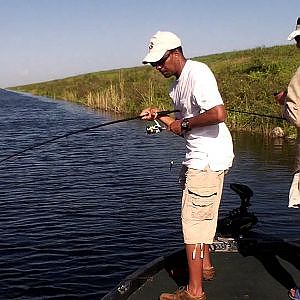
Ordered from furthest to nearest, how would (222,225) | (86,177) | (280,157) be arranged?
(280,157), (86,177), (222,225)

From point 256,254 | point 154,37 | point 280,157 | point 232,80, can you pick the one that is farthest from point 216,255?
point 232,80

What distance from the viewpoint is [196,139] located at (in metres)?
5.04

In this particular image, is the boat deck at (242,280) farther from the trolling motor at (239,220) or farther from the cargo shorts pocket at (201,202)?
the trolling motor at (239,220)

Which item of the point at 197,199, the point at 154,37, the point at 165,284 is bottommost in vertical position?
the point at 165,284

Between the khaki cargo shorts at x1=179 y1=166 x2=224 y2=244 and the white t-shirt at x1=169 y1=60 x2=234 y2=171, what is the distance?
0.09 m

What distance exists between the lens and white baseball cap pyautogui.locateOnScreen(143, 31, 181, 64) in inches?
189

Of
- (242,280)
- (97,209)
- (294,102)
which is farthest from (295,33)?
(97,209)

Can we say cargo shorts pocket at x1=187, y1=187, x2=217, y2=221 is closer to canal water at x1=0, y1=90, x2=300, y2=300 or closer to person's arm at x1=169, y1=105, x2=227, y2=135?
person's arm at x1=169, y1=105, x2=227, y2=135

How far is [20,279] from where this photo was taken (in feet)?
29.3

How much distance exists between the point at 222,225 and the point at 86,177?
978 centimetres

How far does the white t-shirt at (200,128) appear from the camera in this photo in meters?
4.78

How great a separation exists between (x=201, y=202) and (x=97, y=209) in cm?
834

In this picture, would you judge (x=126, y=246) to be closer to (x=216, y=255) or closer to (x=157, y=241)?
(x=157, y=241)

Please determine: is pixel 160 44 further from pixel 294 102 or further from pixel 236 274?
pixel 236 274
